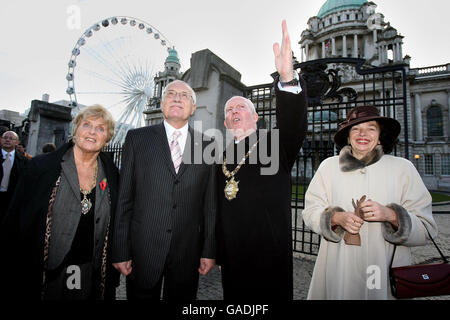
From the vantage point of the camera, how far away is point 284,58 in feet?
6.53

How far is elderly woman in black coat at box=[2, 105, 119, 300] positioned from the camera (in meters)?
1.95

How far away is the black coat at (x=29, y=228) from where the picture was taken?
1915 mm

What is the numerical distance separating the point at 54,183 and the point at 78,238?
554mm

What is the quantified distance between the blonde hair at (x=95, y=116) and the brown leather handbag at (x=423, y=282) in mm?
2904

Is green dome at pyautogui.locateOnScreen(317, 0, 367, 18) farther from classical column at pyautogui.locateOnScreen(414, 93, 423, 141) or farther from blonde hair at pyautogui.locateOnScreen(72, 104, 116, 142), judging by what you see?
blonde hair at pyautogui.locateOnScreen(72, 104, 116, 142)

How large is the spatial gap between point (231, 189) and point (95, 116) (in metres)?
1.58

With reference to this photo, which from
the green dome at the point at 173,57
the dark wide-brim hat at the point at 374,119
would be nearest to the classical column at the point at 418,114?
the dark wide-brim hat at the point at 374,119

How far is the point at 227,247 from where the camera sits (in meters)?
2.08

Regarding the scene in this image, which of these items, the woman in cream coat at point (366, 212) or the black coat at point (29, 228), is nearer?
the woman in cream coat at point (366, 212)

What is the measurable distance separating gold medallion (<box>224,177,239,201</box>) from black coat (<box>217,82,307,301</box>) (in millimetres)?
39

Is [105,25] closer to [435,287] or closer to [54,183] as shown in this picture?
[54,183]

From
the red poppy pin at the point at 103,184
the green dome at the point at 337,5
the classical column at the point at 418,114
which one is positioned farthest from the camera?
the green dome at the point at 337,5

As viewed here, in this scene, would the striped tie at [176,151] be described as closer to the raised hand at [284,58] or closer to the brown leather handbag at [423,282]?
the raised hand at [284,58]
